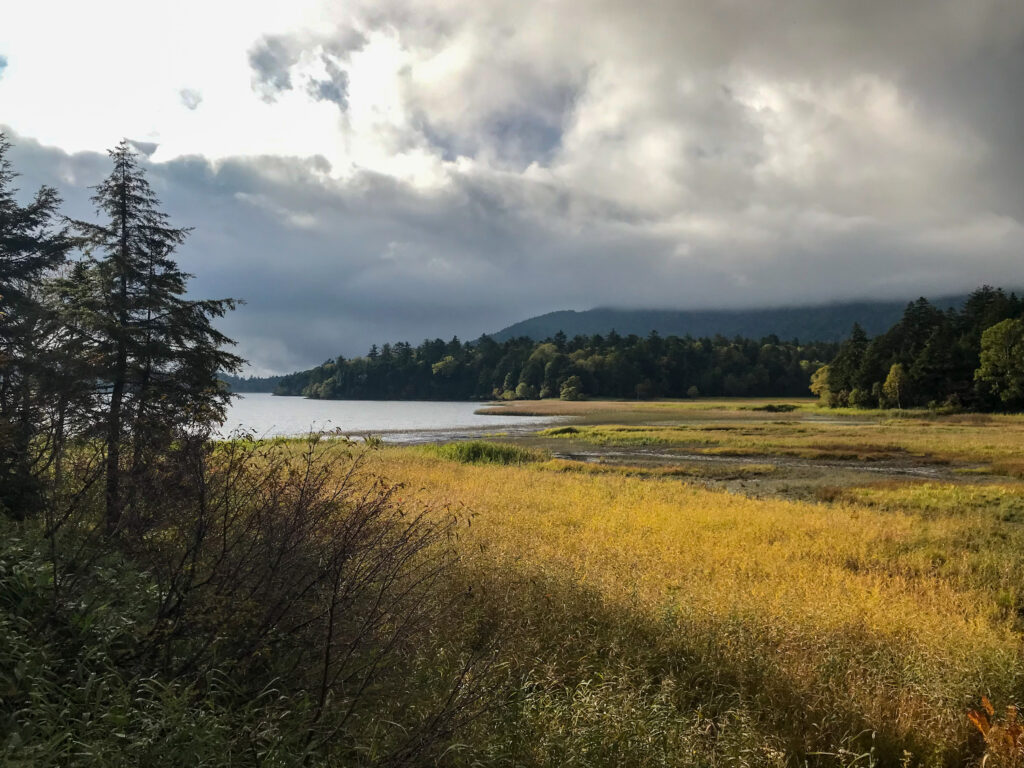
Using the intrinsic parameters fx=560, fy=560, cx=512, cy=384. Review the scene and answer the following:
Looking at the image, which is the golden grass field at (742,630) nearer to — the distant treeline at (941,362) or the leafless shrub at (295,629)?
the leafless shrub at (295,629)

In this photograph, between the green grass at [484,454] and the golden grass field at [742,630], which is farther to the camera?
the green grass at [484,454]

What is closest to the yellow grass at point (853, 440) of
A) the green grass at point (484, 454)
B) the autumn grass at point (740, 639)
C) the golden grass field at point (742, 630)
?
the green grass at point (484, 454)

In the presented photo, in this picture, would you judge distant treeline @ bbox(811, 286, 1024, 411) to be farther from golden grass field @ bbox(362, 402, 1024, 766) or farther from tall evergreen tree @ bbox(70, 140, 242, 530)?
tall evergreen tree @ bbox(70, 140, 242, 530)

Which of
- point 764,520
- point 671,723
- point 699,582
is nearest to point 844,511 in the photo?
point 764,520

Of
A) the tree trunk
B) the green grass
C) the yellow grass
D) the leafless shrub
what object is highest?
the tree trunk

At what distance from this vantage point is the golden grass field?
5758mm

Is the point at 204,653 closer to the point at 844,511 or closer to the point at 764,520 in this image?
the point at 764,520

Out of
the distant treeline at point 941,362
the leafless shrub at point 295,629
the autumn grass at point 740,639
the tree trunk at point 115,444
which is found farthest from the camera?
the distant treeline at point 941,362

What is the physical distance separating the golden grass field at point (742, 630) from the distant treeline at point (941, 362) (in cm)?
7743

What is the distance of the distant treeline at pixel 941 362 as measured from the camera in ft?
253

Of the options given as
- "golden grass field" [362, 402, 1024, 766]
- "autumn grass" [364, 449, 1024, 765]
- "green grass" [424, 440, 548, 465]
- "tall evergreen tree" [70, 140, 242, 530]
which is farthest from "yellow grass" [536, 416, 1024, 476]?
"tall evergreen tree" [70, 140, 242, 530]

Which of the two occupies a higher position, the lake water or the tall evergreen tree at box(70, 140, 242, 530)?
the tall evergreen tree at box(70, 140, 242, 530)

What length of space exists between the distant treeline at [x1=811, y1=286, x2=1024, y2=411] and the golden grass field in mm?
77433

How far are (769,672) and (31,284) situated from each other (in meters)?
22.0
